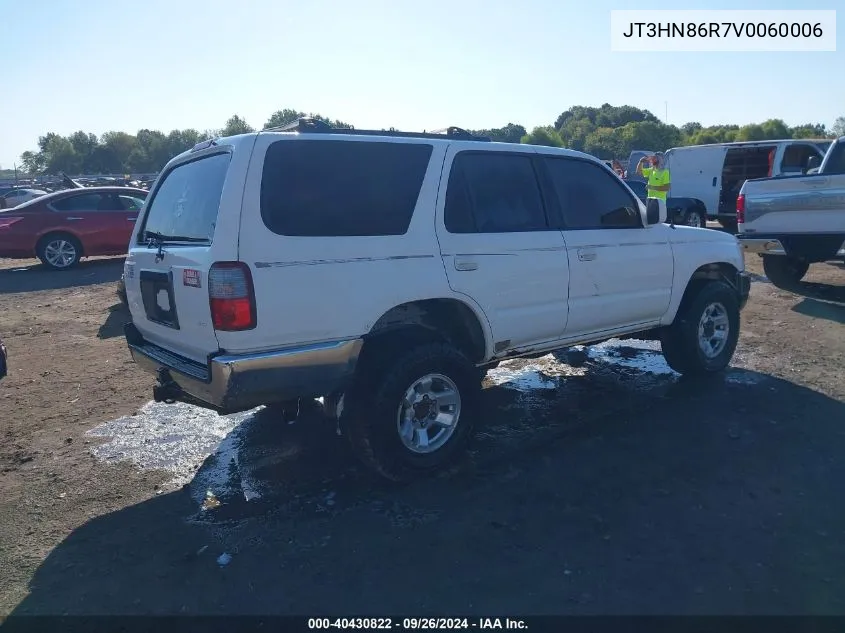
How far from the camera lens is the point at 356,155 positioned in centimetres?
374

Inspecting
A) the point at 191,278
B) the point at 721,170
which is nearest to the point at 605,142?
the point at 721,170

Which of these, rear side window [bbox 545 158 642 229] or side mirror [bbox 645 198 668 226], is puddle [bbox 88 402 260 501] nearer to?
rear side window [bbox 545 158 642 229]

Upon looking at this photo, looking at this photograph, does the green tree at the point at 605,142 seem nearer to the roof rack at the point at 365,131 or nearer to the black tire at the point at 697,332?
the black tire at the point at 697,332

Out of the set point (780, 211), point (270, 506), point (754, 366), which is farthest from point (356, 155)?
point (780, 211)

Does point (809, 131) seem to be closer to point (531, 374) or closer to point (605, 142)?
point (605, 142)

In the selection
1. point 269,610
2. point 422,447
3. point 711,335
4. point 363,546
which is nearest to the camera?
point 269,610

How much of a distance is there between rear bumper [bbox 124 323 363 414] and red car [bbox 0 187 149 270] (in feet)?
33.0

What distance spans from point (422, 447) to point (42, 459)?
2596 millimetres

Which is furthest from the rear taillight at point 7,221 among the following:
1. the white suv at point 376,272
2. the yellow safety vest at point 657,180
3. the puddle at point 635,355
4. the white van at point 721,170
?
the white van at point 721,170

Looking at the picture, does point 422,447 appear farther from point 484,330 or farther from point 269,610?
point 269,610

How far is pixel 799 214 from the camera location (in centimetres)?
854

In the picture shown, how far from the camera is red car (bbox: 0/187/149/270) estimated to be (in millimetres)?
12133

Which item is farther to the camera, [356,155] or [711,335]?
[711,335]

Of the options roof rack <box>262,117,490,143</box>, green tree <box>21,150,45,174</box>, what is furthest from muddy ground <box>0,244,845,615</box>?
green tree <box>21,150,45,174</box>
